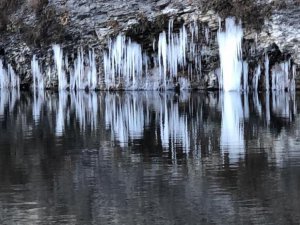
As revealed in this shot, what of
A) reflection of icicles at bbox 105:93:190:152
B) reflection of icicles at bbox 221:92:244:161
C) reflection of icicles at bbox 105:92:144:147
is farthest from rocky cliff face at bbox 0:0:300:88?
reflection of icicles at bbox 221:92:244:161

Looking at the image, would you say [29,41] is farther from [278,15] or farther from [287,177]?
[287,177]

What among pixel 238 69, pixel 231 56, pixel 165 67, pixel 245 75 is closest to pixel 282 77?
pixel 245 75

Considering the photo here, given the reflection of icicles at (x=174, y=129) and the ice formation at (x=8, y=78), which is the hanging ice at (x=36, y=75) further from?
the reflection of icicles at (x=174, y=129)

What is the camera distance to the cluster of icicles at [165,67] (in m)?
35.8

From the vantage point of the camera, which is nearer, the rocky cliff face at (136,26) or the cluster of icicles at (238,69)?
the cluster of icicles at (238,69)

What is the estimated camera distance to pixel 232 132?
52.9 feet

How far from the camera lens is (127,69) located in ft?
129

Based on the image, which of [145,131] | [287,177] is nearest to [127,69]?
[145,131]

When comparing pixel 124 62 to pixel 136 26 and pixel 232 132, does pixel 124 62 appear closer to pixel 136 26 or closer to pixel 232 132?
pixel 136 26

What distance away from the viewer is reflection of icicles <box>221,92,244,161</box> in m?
13.1

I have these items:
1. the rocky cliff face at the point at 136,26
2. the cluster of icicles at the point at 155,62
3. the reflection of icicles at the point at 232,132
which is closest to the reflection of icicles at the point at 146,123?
the reflection of icicles at the point at 232,132

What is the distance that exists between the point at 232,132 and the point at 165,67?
22210 millimetres

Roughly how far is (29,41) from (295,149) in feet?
110

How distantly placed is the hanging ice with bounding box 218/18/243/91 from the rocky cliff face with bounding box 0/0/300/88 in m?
0.47
